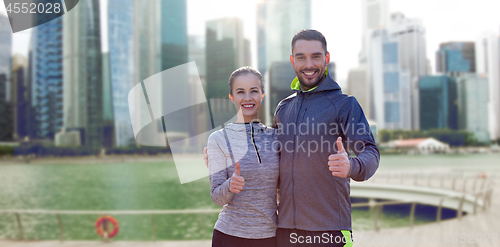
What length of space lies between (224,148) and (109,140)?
8582 cm

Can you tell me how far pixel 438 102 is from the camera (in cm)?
10481

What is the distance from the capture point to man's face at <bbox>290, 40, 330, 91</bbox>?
2.15 m

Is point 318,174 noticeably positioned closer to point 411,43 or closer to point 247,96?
point 247,96

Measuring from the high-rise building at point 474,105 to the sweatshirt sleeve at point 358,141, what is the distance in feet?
378

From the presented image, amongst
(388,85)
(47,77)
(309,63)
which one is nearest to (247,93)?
(309,63)

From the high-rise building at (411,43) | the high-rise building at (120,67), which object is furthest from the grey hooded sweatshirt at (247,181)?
the high-rise building at (411,43)

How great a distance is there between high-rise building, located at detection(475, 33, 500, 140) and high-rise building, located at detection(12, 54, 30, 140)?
134633 mm

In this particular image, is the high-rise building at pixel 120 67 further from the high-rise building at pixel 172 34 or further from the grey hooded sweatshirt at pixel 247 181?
the grey hooded sweatshirt at pixel 247 181

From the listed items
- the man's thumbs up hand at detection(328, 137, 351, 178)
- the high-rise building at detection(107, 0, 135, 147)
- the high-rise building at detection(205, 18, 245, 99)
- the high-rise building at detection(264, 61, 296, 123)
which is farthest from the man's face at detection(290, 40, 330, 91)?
the high-rise building at detection(107, 0, 135, 147)

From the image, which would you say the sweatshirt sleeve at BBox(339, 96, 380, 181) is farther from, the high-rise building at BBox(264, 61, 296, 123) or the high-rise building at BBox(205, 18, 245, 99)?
the high-rise building at BBox(205, 18, 245, 99)

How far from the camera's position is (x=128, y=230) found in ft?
72.0

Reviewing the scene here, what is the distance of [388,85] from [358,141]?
386ft

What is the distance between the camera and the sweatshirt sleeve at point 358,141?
69.2 inches

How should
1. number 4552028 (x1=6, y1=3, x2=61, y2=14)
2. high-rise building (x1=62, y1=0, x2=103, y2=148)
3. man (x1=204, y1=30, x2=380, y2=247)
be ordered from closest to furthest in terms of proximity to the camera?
man (x1=204, y1=30, x2=380, y2=247) → number 4552028 (x1=6, y1=3, x2=61, y2=14) → high-rise building (x1=62, y1=0, x2=103, y2=148)
